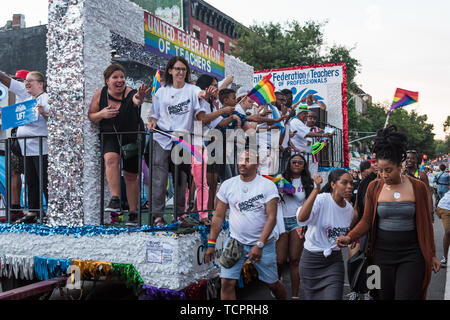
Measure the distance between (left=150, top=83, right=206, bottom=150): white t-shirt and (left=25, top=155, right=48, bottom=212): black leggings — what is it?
1.54 m

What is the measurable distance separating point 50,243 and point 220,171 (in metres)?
2.21

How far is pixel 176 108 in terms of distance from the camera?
503cm

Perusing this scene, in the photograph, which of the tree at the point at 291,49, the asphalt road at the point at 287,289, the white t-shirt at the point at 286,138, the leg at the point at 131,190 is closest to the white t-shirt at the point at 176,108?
the leg at the point at 131,190

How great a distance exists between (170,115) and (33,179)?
74.7 inches

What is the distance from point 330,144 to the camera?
12.2 metres

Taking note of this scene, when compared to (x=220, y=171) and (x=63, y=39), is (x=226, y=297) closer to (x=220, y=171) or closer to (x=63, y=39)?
(x=220, y=171)

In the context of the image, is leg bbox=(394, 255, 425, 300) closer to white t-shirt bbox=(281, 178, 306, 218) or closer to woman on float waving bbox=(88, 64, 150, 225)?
white t-shirt bbox=(281, 178, 306, 218)

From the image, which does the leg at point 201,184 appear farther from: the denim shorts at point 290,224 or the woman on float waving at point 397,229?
the woman on float waving at point 397,229

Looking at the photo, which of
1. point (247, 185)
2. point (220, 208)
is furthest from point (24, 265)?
point (247, 185)

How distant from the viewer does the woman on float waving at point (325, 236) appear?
3.86 metres

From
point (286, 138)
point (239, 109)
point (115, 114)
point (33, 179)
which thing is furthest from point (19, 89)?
point (286, 138)

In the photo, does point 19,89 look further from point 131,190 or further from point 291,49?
point 291,49

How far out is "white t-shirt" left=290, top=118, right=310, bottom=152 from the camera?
873 centimetres

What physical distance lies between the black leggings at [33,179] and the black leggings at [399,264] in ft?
12.6
